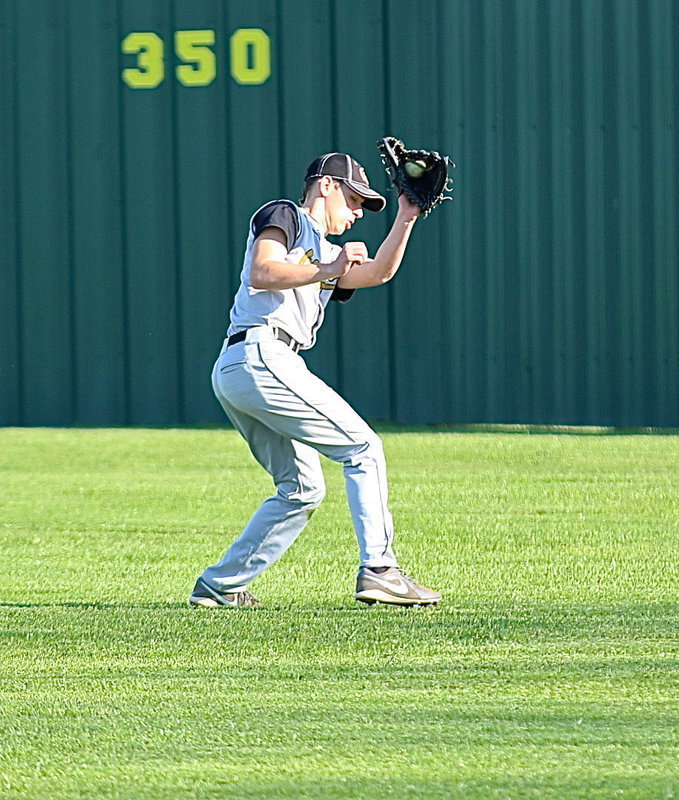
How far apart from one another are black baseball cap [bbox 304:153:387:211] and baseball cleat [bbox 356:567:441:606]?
1298 millimetres

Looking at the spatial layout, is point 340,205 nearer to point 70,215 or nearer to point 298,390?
point 298,390

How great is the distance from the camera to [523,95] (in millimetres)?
13688

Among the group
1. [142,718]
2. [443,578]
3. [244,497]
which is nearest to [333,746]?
[142,718]

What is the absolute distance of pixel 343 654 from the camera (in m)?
4.78

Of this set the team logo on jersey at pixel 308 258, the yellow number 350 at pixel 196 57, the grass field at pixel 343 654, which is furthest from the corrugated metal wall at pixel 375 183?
the team logo on jersey at pixel 308 258

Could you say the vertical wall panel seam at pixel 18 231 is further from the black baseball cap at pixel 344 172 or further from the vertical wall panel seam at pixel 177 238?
the black baseball cap at pixel 344 172

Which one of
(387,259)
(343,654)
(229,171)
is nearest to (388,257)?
(387,259)

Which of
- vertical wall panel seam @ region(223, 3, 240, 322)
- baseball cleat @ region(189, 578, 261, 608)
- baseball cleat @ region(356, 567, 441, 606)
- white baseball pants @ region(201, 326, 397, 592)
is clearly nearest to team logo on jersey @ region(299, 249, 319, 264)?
white baseball pants @ region(201, 326, 397, 592)

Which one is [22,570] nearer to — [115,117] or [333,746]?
[333,746]

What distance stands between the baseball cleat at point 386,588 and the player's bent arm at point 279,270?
3.33ft

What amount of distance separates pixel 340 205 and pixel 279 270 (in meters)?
0.55

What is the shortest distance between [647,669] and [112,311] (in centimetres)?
1029

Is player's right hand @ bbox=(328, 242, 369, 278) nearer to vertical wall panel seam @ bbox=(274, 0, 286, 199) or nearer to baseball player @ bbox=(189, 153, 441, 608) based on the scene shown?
baseball player @ bbox=(189, 153, 441, 608)

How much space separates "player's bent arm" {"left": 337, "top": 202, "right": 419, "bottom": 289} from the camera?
5602 millimetres
